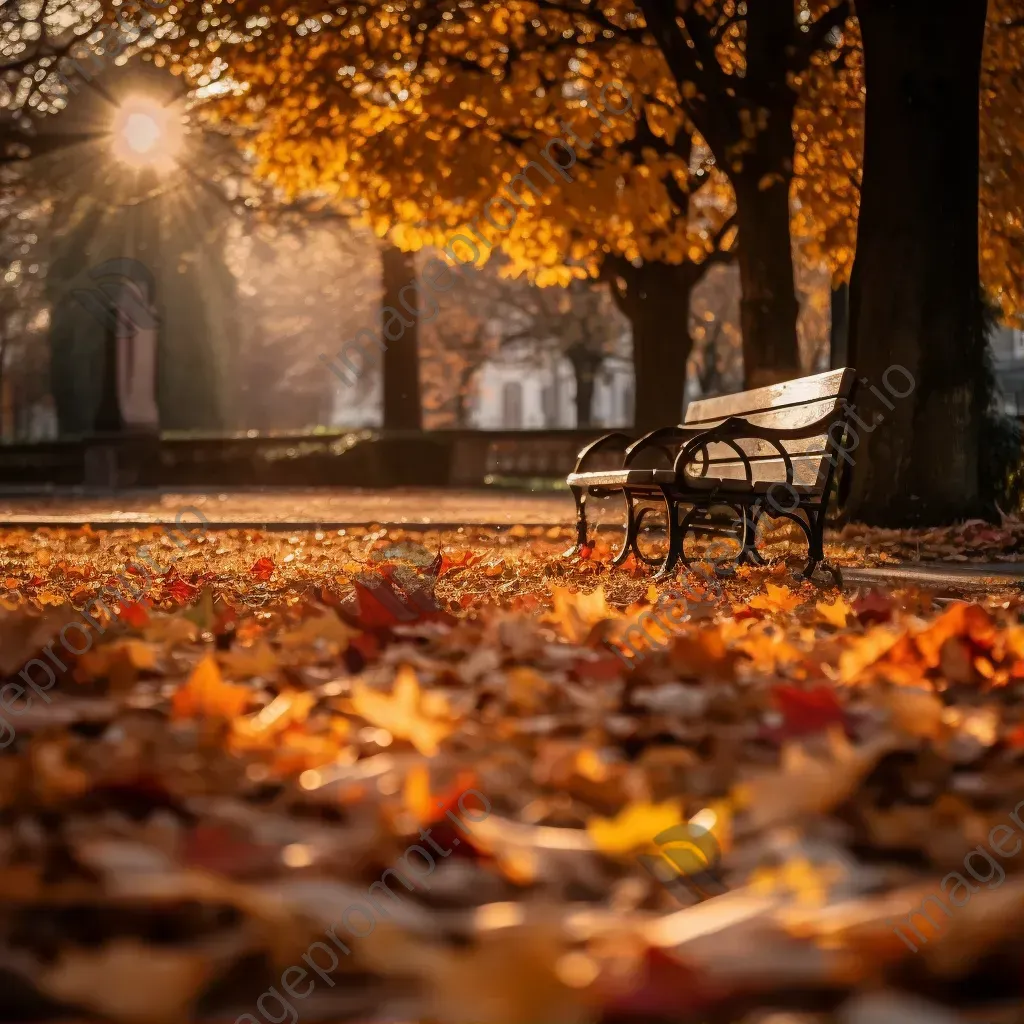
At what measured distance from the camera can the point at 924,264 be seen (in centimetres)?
997

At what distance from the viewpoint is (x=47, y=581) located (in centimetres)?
741

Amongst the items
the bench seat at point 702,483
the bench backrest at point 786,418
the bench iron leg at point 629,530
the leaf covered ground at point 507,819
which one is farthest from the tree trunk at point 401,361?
the leaf covered ground at point 507,819

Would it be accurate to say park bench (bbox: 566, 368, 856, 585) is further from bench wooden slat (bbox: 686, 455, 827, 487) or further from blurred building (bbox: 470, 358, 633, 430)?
blurred building (bbox: 470, 358, 633, 430)

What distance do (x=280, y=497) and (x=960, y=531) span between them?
12.2 m

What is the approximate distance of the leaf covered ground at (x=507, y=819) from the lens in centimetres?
158

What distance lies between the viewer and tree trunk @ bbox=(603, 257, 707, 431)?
63.6ft

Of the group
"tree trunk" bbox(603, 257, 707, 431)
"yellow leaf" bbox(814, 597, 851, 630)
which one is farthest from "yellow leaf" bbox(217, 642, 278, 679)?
"tree trunk" bbox(603, 257, 707, 431)

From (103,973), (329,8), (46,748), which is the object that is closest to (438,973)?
(103,973)

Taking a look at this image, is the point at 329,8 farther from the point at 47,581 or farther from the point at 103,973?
the point at 103,973

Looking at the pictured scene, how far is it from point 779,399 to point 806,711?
5.34 metres

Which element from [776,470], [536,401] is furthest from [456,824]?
[536,401]

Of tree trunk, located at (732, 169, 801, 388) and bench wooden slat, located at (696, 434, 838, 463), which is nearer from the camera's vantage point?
bench wooden slat, located at (696, 434, 838, 463)

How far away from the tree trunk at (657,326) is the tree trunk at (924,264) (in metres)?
8.93

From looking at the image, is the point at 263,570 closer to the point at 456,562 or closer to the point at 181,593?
the point at 456,562
